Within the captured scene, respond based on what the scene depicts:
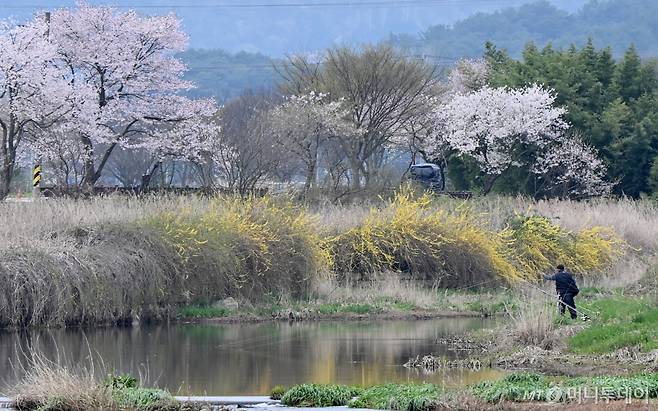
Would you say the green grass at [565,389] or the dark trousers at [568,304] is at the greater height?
the green grass at [565,389]

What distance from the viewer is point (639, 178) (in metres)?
57.2

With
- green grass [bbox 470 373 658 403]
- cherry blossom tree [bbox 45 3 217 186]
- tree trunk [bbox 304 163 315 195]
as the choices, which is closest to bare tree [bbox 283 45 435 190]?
tree trunk [bbox 304 163 315 195]

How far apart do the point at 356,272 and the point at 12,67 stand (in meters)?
18.2

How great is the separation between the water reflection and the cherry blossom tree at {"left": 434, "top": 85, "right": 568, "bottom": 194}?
2743 centimetres

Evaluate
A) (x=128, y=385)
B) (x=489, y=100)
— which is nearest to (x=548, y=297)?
(x=128, y=385)

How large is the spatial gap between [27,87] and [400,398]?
34710mm

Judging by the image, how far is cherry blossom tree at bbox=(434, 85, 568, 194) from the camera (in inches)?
2279

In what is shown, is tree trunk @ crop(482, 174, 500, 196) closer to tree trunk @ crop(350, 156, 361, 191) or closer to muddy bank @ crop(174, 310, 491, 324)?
tree trunk @ crop(350, 156, 361, 191)

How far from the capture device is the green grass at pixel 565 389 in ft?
50.9

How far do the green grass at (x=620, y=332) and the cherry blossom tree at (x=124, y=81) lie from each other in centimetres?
3127

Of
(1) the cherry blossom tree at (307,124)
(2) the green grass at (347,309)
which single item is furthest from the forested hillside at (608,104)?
(2) the green grass at (347,309)

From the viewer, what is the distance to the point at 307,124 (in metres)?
57.3

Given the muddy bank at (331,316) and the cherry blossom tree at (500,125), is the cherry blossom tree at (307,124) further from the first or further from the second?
the muddy bank at (331,316)

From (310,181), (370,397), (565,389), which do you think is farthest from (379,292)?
(565,389)
